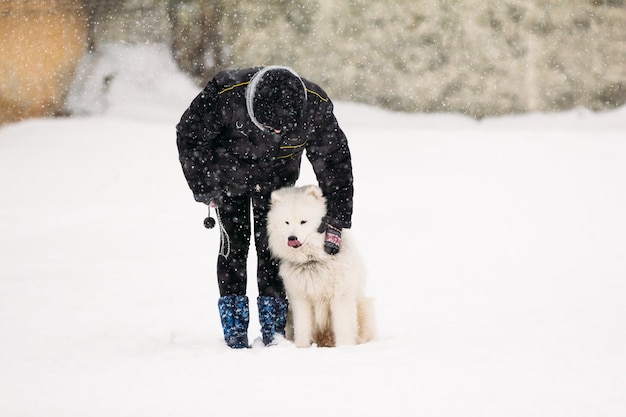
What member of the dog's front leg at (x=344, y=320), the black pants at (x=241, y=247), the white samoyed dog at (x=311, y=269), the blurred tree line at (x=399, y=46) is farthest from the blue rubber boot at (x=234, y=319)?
the blurred tree line at (x=399, y=46)

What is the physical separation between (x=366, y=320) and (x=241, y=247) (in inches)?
27.8

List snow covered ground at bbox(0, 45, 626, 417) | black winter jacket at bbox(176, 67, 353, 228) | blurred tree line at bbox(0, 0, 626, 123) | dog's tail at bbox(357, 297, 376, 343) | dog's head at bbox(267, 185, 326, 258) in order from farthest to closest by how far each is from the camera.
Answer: blurred tree line at bbox(0, 0, 626, 123) < dog's tail at bbox(357, 297, 376, 343) < dog's head at bbox(267, 185, 326, 258) < black winter jacket at bbox(176, 67, 353, 228) < snow covered ground at bbox(0, 45, 626, 417)

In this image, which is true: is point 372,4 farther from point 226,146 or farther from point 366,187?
point 226,146

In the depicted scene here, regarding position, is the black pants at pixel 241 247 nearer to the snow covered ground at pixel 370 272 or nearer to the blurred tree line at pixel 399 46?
the snow covered ground at pixel 370 272

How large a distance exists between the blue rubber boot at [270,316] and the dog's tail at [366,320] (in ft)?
1.27

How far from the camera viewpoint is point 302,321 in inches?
134

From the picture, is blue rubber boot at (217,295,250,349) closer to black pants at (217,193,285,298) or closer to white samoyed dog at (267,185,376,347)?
black pants at (217,193,285,298)

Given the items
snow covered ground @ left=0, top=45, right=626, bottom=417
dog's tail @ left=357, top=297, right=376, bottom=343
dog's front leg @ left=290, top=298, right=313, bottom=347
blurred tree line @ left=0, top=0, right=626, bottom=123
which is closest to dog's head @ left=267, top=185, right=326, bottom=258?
dog's front leg @ left=290, top=298, right=313, bottom=347

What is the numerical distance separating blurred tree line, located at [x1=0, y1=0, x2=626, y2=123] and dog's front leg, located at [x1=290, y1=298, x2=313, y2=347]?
8949mm

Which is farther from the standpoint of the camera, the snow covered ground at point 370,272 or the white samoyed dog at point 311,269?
the white samoyed dog at point 311,269

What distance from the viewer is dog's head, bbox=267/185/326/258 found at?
3277 millimetres

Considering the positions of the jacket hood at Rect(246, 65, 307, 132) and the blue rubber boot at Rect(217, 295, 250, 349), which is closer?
the jacket hood at Rect(246, 65, 307, 132)

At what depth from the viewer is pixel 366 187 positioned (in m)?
9.23

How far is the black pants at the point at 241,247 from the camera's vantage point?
337 cm
